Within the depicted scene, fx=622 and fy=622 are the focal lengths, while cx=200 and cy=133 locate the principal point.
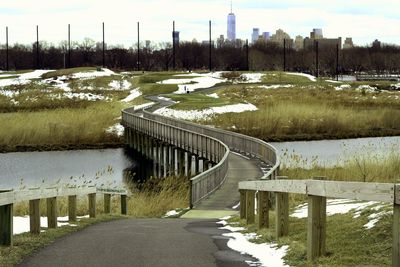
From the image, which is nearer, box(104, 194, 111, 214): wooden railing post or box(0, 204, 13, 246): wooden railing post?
box(0, 204, 13, 246): wooden railing post

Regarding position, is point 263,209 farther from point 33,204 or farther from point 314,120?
point 314,120

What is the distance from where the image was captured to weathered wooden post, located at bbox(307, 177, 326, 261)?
7164 mm

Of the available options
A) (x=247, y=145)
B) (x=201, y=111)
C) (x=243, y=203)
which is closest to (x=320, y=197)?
(x=243, y=203)

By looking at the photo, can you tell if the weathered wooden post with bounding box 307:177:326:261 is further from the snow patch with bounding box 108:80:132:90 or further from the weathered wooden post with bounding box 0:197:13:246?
the snow patch with bounding box 108:80:132:90

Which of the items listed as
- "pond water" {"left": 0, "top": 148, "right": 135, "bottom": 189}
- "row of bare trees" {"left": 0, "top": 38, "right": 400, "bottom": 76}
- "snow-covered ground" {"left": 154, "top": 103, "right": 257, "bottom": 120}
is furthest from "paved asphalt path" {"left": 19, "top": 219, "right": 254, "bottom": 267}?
"row of bare trees" {"left": 0, "top": 38, "right": 400, "bottom": 76}

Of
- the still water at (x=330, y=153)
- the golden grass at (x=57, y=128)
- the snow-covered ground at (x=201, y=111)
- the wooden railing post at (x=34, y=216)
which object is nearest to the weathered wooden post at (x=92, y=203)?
the wooden railing post at (x=34, y=216)

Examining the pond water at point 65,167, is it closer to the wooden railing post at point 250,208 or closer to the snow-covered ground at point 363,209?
the wooden railing post at point 250,208

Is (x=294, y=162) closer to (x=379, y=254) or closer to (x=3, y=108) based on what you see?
(x=379, y=254)

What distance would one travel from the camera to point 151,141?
156ft

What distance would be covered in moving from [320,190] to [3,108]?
7317 cm

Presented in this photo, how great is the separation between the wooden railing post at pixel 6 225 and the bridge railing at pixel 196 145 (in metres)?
10.1

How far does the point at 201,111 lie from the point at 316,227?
54.6 metres

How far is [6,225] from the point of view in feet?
28.2

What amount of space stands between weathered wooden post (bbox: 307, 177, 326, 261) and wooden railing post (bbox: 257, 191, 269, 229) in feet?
10.3
